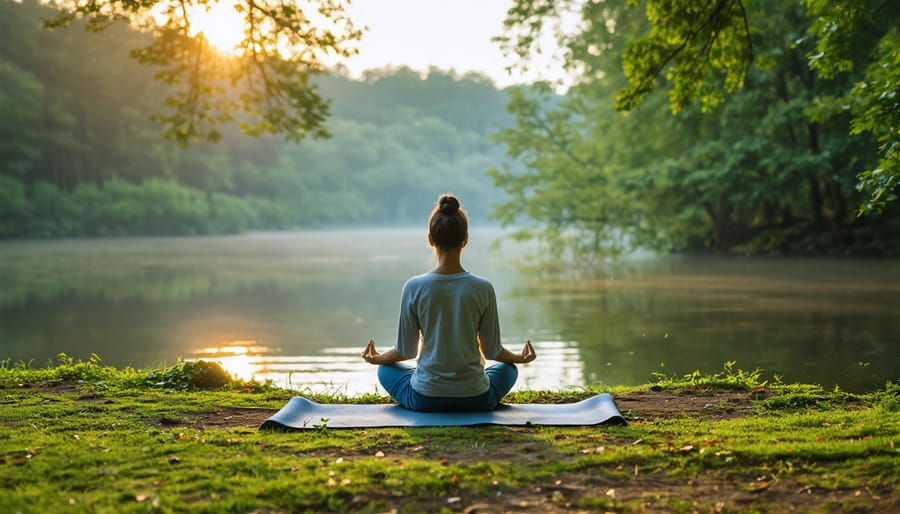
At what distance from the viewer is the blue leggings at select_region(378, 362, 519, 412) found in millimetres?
5559

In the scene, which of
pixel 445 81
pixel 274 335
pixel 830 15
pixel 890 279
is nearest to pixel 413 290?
pixel 830 15

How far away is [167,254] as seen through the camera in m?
36.6

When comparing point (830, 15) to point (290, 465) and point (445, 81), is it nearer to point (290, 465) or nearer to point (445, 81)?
point (290, 465)

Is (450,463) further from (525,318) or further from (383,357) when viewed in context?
(525,318)

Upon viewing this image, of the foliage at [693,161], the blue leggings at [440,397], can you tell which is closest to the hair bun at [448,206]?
the blue leggings at [440,397]

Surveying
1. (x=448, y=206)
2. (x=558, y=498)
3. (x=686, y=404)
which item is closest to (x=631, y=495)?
(x=558, y=498)

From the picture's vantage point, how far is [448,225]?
5.29 m

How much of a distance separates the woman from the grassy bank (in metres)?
0.37

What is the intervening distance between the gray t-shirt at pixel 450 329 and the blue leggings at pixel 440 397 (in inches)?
2.5

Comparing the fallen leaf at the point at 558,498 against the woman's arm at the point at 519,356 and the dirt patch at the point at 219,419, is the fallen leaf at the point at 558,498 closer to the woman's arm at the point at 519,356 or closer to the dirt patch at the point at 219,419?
the woman's arm at the point at 519,356

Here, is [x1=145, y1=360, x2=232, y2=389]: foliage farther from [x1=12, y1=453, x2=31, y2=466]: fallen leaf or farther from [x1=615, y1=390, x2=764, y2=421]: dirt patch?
[x1=615, y1=390, x2=764, y2=421]: dirt patch

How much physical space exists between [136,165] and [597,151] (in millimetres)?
36672

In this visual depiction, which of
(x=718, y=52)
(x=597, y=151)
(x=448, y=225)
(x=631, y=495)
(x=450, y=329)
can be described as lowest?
(x=631, y=495)

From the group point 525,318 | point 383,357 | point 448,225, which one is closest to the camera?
point 448,225
